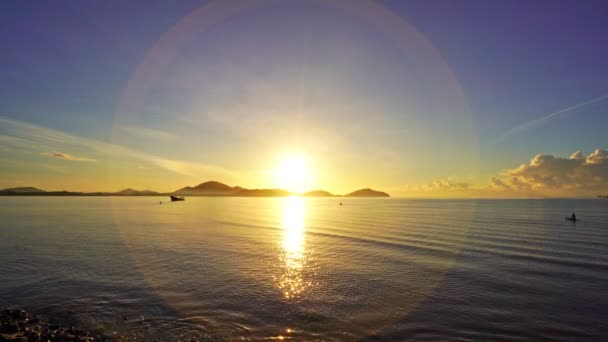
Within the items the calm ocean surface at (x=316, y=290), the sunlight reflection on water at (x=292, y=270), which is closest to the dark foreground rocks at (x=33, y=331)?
the calm ocean surface at (x=316, y=290)

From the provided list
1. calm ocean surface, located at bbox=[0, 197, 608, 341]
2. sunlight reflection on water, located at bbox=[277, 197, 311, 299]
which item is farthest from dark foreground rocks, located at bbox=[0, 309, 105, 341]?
sunlight reflection on water, located at bbox=[277, 197, 311, 299]

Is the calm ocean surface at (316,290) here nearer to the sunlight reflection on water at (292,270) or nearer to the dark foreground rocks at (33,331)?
the sunlight reflection on water at (292,270)

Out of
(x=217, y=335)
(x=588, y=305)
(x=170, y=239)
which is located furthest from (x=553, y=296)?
(x=170, y=239)

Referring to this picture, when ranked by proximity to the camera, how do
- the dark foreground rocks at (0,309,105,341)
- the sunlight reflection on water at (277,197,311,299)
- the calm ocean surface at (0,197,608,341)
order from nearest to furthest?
the dark foreground rocks at (0,309,105,341), the calm ocean surface at (0,197,608,341), the sunlight reflection on water at (277,197,311,299)

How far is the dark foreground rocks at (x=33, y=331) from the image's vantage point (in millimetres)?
13582

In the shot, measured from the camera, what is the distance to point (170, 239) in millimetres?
45500

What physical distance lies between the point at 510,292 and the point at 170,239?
4482 centimetres

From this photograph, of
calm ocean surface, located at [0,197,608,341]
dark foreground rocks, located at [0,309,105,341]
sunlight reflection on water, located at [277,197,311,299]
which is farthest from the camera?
sunlight reflection on water, located at [277,197,311,299]

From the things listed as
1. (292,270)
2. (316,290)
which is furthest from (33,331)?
(292,270)

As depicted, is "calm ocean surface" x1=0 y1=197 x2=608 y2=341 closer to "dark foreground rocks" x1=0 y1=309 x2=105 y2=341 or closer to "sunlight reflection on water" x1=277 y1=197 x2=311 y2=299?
"sunlight reflection on water" x1=277 y1=197 x2=311 y2=299

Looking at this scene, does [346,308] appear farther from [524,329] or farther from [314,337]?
[524,329]

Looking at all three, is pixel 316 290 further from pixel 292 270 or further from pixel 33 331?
pixel 33 331

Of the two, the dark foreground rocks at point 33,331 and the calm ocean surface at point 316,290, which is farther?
the calm ocean surface at point 316,290

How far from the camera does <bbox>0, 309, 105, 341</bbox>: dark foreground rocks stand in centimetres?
1358
